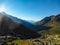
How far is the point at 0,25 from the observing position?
462 ft

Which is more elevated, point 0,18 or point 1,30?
point 0,18

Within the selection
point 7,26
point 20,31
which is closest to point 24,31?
point 20,31

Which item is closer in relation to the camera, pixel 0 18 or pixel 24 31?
pixel 24 31

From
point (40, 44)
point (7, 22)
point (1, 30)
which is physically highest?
point (7, 22)

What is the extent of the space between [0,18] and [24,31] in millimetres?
26595

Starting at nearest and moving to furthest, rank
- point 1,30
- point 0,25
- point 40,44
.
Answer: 1. point 40,44
2. point 1,30
3. point 0,25

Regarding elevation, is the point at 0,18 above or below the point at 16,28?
above

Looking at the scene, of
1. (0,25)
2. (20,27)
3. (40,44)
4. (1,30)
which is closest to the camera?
(40,44)

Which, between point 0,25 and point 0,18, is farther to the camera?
point 0,18

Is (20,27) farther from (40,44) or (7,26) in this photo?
(40,44)

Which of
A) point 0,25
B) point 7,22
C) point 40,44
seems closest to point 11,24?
point 7,22

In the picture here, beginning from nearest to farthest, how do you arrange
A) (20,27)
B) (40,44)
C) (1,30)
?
(40,44) < (1,30) < (20,27)

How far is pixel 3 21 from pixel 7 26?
7.31 metres

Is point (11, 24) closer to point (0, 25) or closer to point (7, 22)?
point (7, 22)
